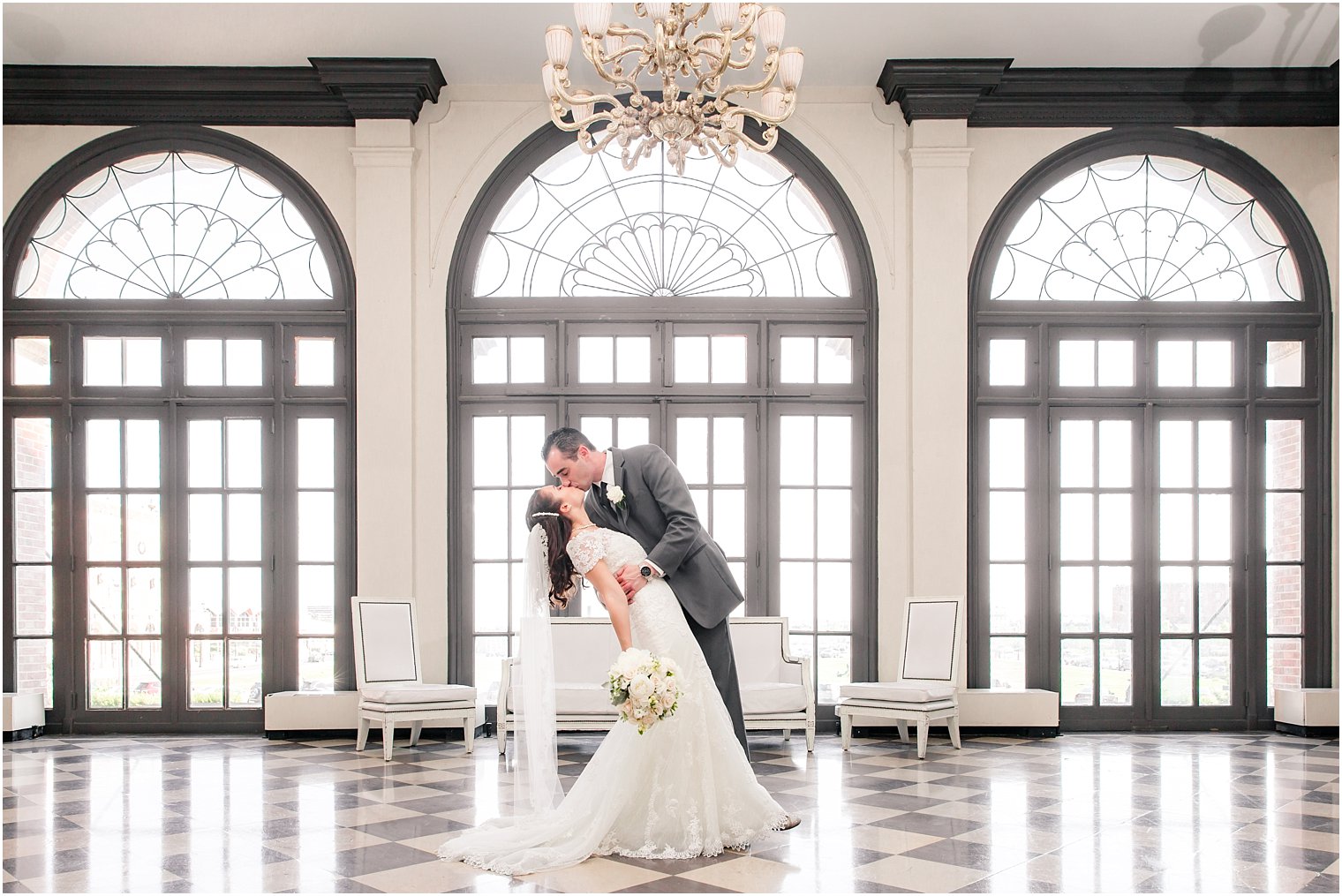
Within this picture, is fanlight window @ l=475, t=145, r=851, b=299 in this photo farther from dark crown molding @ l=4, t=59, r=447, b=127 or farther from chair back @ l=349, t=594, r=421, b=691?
chair back @ l=349, t=594, r=421, b=691

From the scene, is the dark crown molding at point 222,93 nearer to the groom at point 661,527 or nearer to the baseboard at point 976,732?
the groom at point 661,527

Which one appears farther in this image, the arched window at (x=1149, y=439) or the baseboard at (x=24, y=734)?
the arched window at (x=1149, y=439)

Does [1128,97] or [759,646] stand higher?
[1128,97]

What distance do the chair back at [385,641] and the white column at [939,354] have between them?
3371mm

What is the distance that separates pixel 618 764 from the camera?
14.0ft

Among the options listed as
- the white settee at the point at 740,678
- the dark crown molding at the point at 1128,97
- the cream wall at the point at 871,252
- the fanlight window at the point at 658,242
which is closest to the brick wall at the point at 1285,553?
the cream wall at the point at 871,252

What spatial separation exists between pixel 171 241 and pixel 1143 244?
686 centimetres

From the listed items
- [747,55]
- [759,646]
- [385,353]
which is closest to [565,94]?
[747,55]

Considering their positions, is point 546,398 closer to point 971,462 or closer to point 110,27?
point 971,462

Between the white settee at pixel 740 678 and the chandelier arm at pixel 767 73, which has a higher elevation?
the chandelier arm at pixel 767 73

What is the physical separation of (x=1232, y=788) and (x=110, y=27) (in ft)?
25.5

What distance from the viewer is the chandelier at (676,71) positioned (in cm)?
482

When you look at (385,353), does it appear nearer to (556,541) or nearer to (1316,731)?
(556,541)

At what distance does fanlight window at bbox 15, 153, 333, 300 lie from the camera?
26.1ft
